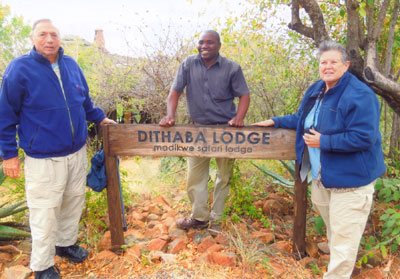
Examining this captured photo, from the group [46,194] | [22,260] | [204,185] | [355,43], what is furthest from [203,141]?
[22,260]

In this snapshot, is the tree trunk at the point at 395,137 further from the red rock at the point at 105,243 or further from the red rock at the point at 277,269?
the red rock at the point at 105,243

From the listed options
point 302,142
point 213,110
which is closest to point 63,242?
point 213,110

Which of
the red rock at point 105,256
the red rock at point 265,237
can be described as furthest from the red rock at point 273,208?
the red rock at point 105,256

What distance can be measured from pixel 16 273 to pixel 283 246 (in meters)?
2.49

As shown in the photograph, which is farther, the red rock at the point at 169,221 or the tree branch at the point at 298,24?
the red rock at the point at 169,221

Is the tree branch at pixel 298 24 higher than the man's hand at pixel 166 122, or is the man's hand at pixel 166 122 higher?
the tree branch at pixel 298 24

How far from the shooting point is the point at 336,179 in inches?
86.2

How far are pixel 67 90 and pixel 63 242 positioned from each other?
146 centimetres

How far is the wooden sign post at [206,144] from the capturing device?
283cm

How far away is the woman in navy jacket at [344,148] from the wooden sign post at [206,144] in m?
0.46

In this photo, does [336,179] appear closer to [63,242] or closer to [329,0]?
[63,242]

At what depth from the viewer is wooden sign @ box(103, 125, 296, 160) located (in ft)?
9.27

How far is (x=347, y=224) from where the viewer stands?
2.23 metres

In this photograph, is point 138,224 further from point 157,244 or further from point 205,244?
point 205,244
